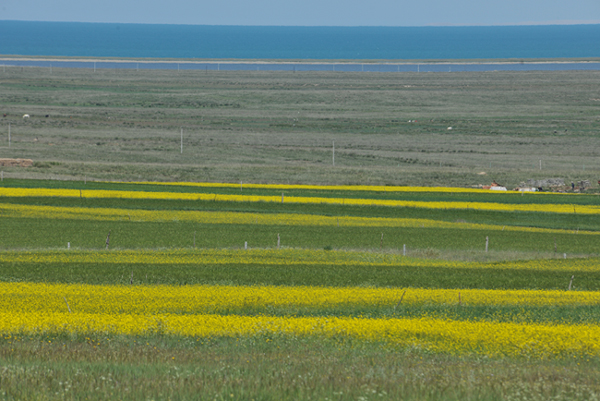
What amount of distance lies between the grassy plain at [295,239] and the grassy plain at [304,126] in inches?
24.2

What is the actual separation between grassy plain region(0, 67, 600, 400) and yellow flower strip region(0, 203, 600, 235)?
19cm

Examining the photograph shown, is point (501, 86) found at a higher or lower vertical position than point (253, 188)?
higher

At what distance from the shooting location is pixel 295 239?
38844 millimetres

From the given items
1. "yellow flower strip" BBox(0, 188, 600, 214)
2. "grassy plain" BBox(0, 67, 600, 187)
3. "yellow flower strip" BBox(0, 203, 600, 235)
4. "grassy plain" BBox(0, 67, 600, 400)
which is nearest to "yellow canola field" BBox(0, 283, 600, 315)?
"grassy plain" BBox(0, 67, 600, 400)

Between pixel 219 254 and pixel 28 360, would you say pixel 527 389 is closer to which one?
pixel 28 360

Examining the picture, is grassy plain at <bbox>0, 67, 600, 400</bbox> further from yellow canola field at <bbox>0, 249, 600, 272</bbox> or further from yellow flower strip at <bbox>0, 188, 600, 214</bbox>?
yellow flower strip at <bbox>0, 188, 600, 214</bbox>

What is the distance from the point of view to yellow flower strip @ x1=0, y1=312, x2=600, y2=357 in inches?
650

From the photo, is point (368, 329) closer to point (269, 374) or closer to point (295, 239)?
point (269, 374)

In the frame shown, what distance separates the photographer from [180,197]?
53812 mm

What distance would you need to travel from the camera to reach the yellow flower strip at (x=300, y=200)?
51.8m

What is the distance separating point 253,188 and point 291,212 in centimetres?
1376

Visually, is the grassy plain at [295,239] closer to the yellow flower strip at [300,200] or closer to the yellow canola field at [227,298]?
the yellow canola field at [227,298]

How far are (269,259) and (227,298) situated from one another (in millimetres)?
10651

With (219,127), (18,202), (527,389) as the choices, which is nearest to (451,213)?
(18,202)
